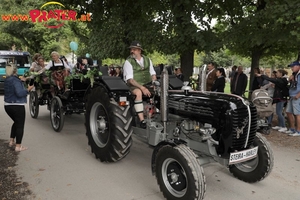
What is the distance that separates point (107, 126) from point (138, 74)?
112 cm

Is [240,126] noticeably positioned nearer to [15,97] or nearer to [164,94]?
[164,94]

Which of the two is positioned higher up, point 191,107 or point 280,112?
point 191,107

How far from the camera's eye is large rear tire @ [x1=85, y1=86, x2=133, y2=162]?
445 cm

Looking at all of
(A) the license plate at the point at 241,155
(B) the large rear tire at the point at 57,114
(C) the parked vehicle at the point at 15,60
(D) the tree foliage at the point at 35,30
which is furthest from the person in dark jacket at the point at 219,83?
(D) the tree foliage at the point at 35,30

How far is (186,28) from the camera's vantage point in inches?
351

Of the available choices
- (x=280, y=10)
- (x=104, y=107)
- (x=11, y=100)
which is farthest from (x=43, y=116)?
(x=280, y=10)

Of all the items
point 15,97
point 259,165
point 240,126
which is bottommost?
point 259,165

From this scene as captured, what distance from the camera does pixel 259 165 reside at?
4.02 meters

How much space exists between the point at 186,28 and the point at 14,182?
6855 millimetres

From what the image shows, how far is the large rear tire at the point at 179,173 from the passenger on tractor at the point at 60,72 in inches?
155

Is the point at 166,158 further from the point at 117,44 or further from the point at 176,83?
the point at 117,44

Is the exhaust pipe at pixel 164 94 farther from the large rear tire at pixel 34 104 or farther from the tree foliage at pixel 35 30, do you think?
the tree foliage at pixel 35 30

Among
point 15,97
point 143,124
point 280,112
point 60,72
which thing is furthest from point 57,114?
point 280,112

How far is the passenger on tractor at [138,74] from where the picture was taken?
4.60m
